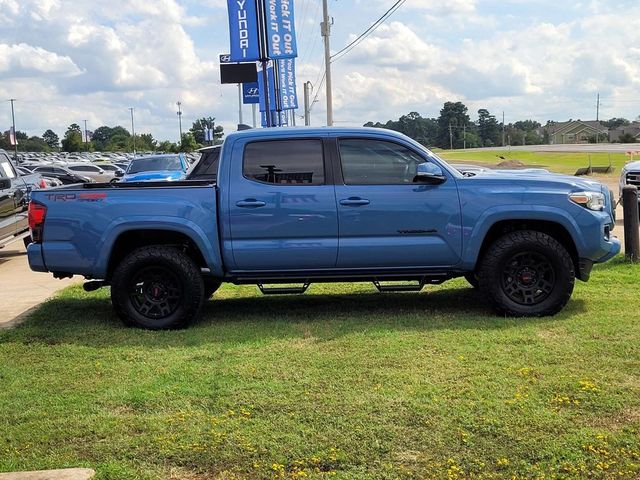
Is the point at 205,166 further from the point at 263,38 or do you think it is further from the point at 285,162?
the point at 263,38

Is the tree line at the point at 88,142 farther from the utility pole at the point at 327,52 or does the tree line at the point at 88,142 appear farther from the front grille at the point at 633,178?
the front grille at the point at 633,178

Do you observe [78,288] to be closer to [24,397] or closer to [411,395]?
[24,397]

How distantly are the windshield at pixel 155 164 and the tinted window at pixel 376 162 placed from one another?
1316cm

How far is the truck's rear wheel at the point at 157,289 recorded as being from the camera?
6.46 m

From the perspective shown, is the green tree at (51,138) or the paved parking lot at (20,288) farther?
the green tree at (51,138)

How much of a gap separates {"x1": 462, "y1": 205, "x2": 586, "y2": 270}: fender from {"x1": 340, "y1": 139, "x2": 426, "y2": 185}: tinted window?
0.78 m

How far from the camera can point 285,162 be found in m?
6.57

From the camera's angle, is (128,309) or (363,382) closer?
(363,382)

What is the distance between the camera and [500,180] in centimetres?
650

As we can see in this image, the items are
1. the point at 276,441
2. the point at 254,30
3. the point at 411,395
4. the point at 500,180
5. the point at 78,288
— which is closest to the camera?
the point at 276,441

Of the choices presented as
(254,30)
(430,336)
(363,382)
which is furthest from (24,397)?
(254,30)

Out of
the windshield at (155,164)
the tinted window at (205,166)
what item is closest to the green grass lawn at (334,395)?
the tinted window at (205,166)

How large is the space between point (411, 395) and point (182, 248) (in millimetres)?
3155

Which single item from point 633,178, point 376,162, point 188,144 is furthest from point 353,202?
point 188,144
